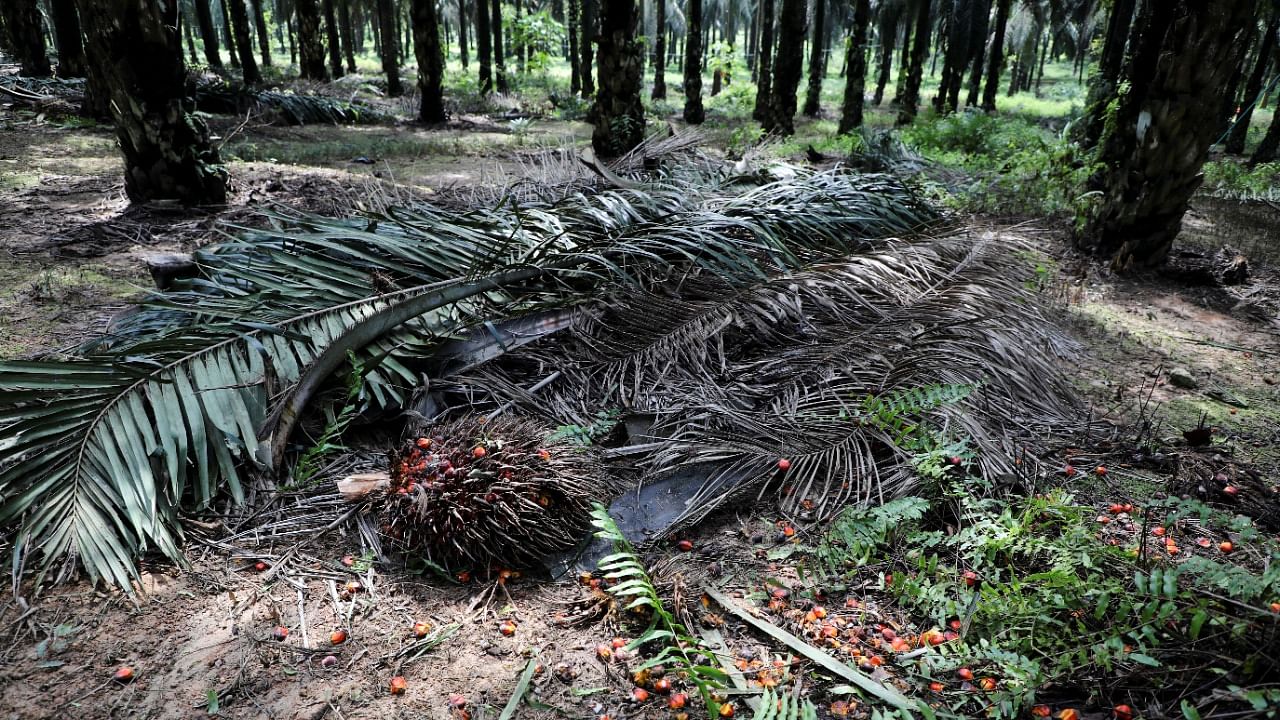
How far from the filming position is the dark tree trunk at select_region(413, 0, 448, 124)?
11898 mm

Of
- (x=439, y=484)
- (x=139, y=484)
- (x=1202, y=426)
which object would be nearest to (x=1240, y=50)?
(x=1202, y=426)

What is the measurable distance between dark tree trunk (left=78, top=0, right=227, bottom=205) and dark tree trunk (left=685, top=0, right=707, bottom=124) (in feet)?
35.9

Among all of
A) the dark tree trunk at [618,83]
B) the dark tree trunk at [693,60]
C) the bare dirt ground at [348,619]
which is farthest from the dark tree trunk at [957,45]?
the bare dirt ground at [348,619]

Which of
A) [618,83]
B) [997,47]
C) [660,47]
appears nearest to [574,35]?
[660,47]

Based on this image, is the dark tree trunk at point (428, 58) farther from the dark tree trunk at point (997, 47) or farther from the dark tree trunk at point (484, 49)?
the dark tree trunk at point (997, 47)

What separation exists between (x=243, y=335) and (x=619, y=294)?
1.61m

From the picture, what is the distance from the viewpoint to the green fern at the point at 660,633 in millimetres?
1815

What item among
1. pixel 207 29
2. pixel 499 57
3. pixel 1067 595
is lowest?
pixel 1067 595

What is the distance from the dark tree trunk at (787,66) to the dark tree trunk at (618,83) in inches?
176

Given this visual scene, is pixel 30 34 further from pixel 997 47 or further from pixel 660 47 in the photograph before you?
pixel 997 47

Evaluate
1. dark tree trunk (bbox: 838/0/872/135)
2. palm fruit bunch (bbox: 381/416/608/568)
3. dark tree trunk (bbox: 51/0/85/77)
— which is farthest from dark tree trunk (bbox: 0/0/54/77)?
palm fruit bunch (bbox: 381/416/608/568)

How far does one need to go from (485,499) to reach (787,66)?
1213cm

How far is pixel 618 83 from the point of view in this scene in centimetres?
814

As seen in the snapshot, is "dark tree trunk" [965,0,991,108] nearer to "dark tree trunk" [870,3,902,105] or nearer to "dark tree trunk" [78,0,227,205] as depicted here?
"dark tree trunk" [870,3,902,105]
